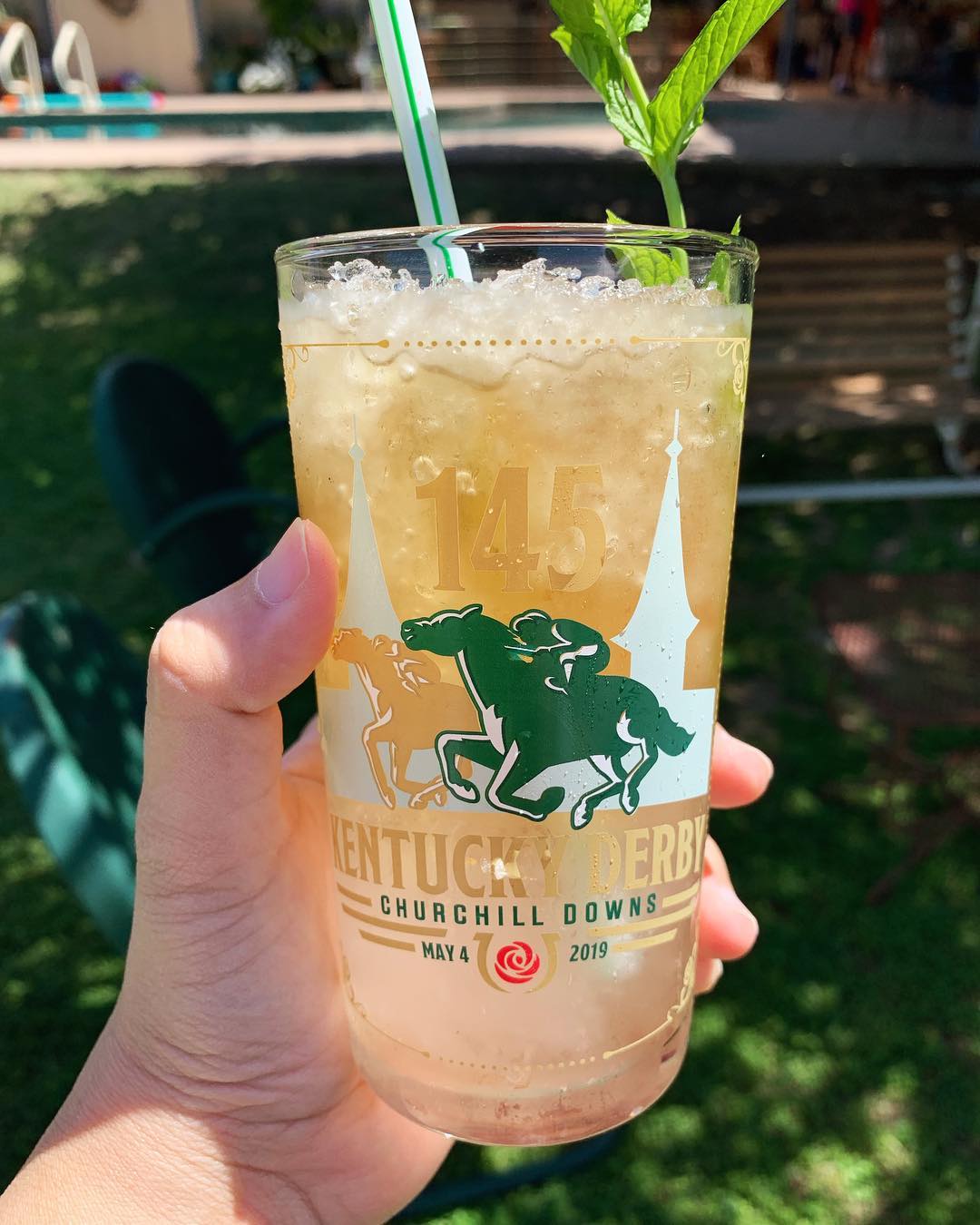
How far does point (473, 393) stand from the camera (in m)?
0.99

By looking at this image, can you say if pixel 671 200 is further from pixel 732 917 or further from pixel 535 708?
pixel 732 917

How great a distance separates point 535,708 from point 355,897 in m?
0.32

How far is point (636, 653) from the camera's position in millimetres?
1051

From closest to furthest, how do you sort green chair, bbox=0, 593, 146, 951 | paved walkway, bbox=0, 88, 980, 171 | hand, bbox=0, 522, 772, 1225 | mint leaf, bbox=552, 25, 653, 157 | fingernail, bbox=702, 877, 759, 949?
1. mint leaf, bbox=552, 25, 653, 157
2. hand, bbox=0, 522, 772, 1225
3. fingernail, bbox=702, 877, 759, 949
4. green chair, bbox=0, 593, 146, 951
5. paved walkway, bbox=0, 88, 980, 171

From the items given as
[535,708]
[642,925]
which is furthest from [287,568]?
[642,925]

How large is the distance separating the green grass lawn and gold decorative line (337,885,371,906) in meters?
1.79

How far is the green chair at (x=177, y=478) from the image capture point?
3.27 metres

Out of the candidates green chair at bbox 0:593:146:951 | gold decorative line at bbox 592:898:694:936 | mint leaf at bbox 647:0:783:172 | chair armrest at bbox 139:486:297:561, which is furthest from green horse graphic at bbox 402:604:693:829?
chair armrest at bbox 139:486:297:561

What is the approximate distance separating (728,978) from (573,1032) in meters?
2.22

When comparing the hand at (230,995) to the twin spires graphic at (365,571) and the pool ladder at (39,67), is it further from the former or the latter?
the pool ladder at (39,67)

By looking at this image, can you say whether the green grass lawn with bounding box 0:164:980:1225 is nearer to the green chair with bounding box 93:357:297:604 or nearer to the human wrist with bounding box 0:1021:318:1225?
the green chair with bounding box 93:357:297:604

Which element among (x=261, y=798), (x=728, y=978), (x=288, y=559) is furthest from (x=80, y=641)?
(x=728, y=978)

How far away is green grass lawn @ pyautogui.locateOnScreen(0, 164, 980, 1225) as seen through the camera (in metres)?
2.66

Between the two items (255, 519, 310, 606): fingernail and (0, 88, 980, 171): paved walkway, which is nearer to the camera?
(255, 519, 310, 606): fingernail
